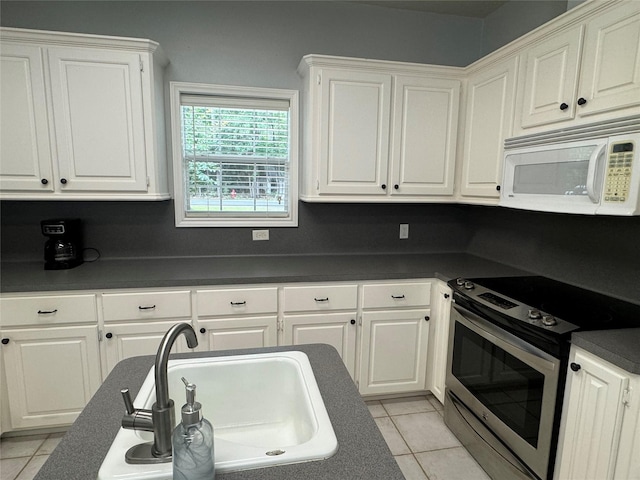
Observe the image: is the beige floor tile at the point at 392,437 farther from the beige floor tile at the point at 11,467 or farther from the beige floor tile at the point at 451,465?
the beige floor tile at the point at 11,467

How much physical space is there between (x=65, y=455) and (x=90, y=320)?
1.50 metres

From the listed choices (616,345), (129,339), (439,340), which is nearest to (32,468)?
(129,339)

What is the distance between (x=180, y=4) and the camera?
240 cm

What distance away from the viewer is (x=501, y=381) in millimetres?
1735

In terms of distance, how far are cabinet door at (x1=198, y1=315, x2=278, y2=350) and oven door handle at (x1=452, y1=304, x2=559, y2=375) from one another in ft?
3.69

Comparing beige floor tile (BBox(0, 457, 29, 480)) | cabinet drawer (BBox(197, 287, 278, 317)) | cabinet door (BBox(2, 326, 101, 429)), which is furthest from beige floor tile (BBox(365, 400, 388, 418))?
beige floor tile (BBox(0, 457, 29, 480))

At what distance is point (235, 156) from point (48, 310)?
58.7 inches

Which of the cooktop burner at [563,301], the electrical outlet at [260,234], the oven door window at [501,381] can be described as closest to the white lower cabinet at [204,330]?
the oven door window at [501,381]

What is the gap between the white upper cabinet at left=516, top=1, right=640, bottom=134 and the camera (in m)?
1.48

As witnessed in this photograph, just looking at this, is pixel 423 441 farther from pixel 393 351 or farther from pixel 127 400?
pixel 127 400

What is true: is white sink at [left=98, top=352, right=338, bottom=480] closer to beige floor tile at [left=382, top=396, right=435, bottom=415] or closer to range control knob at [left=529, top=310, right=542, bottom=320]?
range control knob at [left=529, top=310, right=542, bottom=320]

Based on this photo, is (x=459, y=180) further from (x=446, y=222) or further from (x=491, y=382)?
(x=491, y=382)

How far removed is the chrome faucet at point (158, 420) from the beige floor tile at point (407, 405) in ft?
6.57

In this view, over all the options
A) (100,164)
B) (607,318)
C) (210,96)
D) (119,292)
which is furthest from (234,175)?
(607,318)
